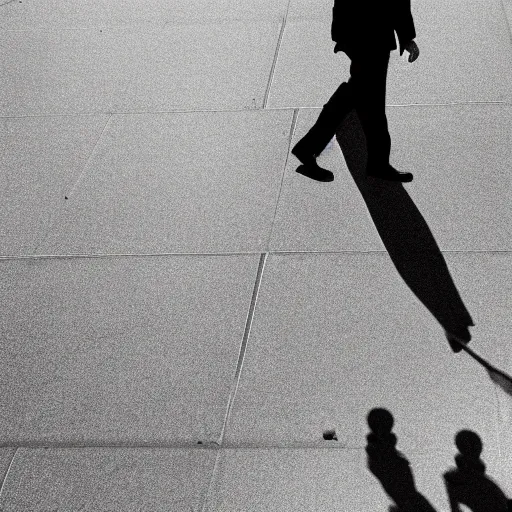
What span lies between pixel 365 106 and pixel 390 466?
2.47 m

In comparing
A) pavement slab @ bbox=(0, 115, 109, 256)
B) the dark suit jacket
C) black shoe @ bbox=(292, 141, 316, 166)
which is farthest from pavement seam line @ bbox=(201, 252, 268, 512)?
pavement slab @ bbox=(0, 115, 109, 256)

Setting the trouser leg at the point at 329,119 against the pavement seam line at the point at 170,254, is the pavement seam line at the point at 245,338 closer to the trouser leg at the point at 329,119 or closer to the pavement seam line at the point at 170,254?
the pavement seam line at the point at 170,254

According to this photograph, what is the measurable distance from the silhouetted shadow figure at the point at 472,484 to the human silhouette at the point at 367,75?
7.27ft

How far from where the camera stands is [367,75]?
500cm

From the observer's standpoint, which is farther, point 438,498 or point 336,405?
point 336,405

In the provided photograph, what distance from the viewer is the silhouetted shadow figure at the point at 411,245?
4320mm

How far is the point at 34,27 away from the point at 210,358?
211 inches

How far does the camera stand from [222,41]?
741cm

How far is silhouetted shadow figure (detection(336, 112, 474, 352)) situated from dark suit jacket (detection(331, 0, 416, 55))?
966 mm

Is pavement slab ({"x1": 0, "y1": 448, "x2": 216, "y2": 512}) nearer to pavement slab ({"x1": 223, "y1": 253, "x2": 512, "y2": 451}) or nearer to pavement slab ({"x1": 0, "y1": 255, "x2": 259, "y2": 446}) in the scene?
pavement slab ({"x1": 0, "y1": 255, "x2": 259, "y2": 446})

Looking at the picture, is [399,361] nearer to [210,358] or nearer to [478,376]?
[478,376]

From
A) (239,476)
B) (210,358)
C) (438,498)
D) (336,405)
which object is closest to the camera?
(438,498)

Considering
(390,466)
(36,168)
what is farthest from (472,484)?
(36,168)

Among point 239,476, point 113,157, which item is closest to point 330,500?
point 239,476
